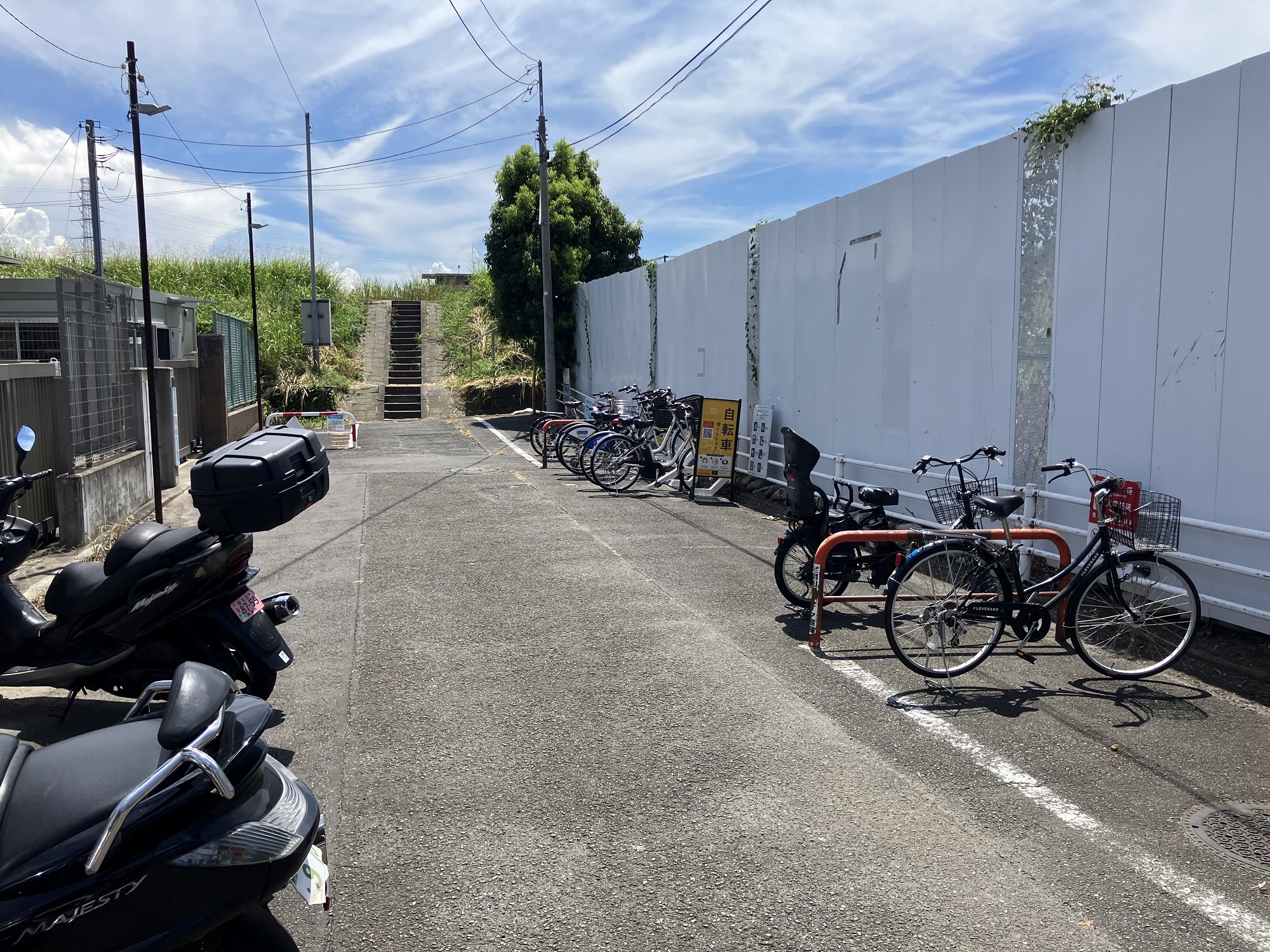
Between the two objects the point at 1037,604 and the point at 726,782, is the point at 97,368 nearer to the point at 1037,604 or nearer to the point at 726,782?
the point at 726,782

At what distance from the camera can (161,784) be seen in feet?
7.39

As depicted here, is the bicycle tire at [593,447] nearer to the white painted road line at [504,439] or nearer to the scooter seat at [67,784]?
the white painted road line at [504,439]

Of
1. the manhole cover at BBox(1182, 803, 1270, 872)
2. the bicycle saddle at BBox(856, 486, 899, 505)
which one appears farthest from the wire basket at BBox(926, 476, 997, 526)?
the manhole cover at BBox(1182, 803, 1270, 872)

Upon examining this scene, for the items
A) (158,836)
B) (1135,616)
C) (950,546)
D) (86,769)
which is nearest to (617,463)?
(950,546)

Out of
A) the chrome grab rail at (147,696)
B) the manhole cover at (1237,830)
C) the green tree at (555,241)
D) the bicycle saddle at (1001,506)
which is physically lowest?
the manhole cover at (1237,830)

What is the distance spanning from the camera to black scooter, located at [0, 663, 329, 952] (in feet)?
6.91

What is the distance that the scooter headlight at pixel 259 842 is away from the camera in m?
2.24

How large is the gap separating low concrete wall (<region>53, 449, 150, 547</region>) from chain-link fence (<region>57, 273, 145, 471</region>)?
0.18 metres

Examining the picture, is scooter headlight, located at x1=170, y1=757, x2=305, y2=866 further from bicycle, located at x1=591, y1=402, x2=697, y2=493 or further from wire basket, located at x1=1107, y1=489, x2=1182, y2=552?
bicycle, located at x1=591, y1=402, x2=697, y2=493

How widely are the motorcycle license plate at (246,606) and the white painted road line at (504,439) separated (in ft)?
36.1

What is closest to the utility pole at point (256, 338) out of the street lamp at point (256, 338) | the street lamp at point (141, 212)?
the street lamp at point (256, 338)

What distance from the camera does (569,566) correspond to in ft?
26.6

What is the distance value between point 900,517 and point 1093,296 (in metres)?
3.00

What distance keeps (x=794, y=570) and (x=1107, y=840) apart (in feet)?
11.1
